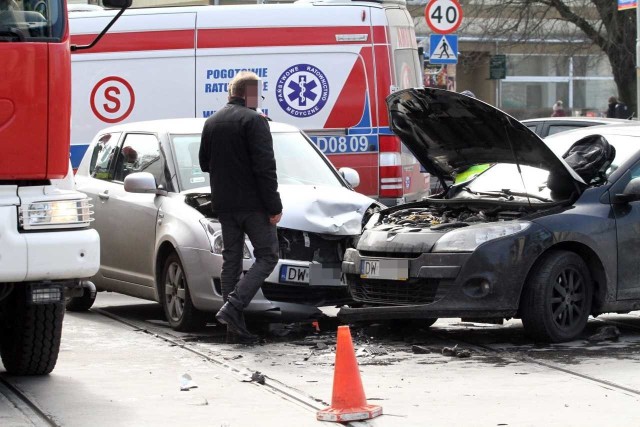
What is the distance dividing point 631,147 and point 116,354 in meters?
4.02

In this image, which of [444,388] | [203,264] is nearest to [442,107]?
[203,264]

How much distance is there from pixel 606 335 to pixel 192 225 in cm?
311

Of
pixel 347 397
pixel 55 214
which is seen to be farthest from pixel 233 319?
pixel 347 397

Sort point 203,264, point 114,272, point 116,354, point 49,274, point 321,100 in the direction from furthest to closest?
1. point 321,100
2. point 114,272
3. point 203,264
4. point 116,354
5. point 49,274

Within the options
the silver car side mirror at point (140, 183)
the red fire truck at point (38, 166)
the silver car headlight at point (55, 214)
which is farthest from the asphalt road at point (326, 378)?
the silver car side mirror at point (140, 183)

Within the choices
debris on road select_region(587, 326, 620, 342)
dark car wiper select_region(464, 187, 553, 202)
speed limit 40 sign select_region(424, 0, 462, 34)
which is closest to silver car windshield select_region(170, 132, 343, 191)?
dark car wiper select_region(464, 187, 553, 202)

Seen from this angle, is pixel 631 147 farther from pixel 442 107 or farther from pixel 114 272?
pixel 114 272

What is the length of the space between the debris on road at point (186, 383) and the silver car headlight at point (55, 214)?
42.1 inches

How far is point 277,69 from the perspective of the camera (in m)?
14.9

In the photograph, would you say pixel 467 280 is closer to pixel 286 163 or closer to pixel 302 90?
pixel 286 163

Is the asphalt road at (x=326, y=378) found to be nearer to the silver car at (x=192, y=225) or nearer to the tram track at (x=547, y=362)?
the tram track at (x=547, y=362)

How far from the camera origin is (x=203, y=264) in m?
10.0

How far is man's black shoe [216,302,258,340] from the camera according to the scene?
9.53 meters

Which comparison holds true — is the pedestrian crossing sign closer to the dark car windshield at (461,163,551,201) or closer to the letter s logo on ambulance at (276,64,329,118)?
the letter s logo on ambulance at (276,64,329,118)
